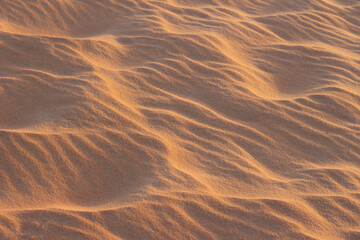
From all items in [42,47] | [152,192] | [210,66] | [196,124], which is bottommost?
[152,192]

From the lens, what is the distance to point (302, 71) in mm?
3494

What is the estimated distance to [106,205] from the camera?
2199 mm

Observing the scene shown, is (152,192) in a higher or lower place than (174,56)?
lower

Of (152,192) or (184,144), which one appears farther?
(184,144)

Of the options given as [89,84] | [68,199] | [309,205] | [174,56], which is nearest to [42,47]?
[89,84]

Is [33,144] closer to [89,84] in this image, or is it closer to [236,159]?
[89,84]

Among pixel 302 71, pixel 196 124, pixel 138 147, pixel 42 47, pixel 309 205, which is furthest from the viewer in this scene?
pixel 302 71

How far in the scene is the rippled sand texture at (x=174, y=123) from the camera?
220cm

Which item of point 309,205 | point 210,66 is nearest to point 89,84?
point 210,66

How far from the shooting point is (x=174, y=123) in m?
2.79

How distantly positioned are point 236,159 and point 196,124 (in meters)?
0.35

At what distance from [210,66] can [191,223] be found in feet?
4.78

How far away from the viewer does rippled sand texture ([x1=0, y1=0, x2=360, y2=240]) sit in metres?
2.20

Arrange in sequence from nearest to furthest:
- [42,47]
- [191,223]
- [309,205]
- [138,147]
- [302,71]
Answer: [191,223] → [309,205] → [138,147] → [42,47] → [302,71]
